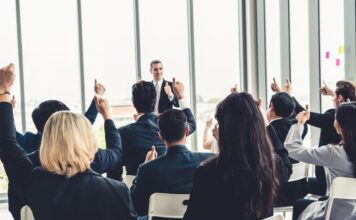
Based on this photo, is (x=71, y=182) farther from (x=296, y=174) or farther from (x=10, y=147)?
(x=296, y=174)

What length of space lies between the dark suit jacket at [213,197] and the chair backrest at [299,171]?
1.47 meters

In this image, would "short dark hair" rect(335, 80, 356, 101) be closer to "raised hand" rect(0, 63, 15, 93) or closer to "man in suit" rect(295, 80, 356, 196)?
"man in suit" rect(295, 80, 356, 196)

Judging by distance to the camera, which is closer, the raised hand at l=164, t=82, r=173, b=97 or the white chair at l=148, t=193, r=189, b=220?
the white chair at l=148, t=193, r=189, b=220

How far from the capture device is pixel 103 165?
2.55 m

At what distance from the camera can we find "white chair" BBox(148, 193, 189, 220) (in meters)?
2.49

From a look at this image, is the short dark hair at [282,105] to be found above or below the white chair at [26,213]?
above

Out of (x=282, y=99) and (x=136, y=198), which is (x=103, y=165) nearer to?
(x=136, y=198)

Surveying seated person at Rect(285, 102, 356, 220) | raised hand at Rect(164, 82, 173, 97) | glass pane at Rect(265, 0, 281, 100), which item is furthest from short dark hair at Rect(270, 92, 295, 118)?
glass pane at Rect(265, 0, 281, 100)

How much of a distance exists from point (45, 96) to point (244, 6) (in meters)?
3.09

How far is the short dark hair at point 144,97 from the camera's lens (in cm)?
352

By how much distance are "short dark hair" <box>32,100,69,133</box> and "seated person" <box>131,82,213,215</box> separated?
0.60 meters

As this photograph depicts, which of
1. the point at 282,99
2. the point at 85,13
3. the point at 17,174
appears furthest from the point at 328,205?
the point at 85,13

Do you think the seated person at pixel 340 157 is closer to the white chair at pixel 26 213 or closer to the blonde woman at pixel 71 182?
the blonde woman at pixel 71 182

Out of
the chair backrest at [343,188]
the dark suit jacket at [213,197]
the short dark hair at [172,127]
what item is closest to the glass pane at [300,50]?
the chair backrest at [343,188]
